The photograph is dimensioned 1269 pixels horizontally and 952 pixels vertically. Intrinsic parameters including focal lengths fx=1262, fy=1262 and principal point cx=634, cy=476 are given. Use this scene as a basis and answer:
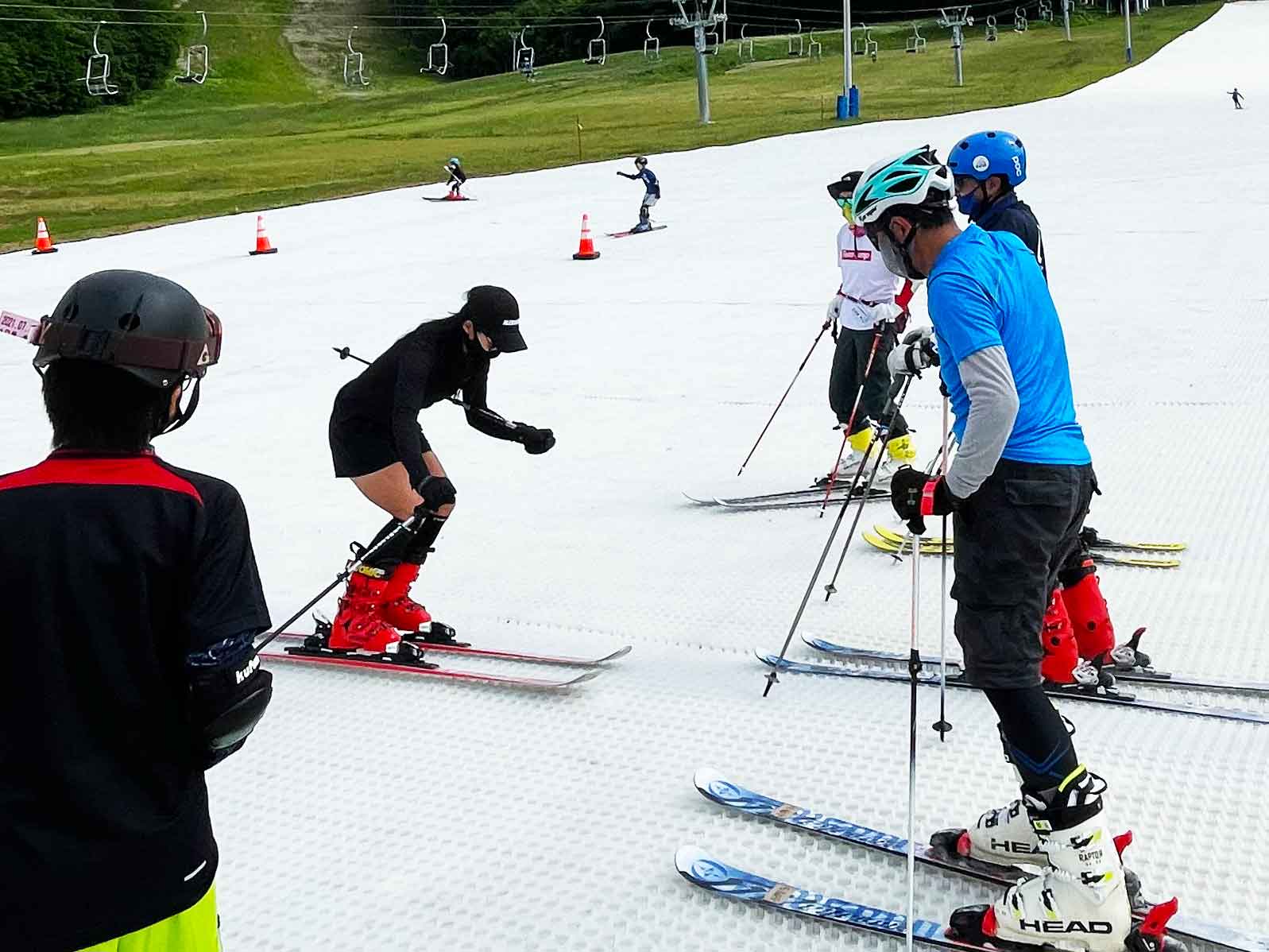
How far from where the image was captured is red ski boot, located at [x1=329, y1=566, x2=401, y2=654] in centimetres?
504

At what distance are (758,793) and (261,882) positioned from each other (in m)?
1.44

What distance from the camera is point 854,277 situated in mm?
6863

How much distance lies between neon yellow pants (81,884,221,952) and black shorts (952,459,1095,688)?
1.65 metres

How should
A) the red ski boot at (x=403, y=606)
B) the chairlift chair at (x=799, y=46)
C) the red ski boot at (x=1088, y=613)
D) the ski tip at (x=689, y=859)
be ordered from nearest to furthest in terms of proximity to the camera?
the ski tip at (x=689, y=859) → the red ski boot at (x=1088, y=613) → the red ski boot at (x=403, y=606) → the chairlift chair at (x=799, y=46)

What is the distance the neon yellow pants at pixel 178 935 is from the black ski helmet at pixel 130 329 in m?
0.75

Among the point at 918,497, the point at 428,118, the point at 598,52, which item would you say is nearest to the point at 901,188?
the point at 918,497

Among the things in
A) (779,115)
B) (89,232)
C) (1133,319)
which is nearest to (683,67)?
(779,115)

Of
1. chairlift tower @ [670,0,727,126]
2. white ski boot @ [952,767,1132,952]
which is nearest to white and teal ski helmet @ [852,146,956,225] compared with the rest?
white ski boot @ [952,767,1132,952]

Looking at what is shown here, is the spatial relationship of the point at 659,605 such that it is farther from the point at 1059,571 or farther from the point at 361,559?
the point at 1059,571

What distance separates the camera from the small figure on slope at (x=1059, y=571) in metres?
4.14

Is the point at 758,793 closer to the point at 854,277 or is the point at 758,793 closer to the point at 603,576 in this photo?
the point at 603,576

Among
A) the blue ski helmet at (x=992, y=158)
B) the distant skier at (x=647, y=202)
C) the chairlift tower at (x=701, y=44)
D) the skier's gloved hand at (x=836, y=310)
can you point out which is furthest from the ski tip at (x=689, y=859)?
the chairlift tower at (x=701, y=44)

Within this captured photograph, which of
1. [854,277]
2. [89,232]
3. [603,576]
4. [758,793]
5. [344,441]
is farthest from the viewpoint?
[89,232]

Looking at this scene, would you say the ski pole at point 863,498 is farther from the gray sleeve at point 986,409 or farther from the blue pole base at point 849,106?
the blue pole base at point 849,106
